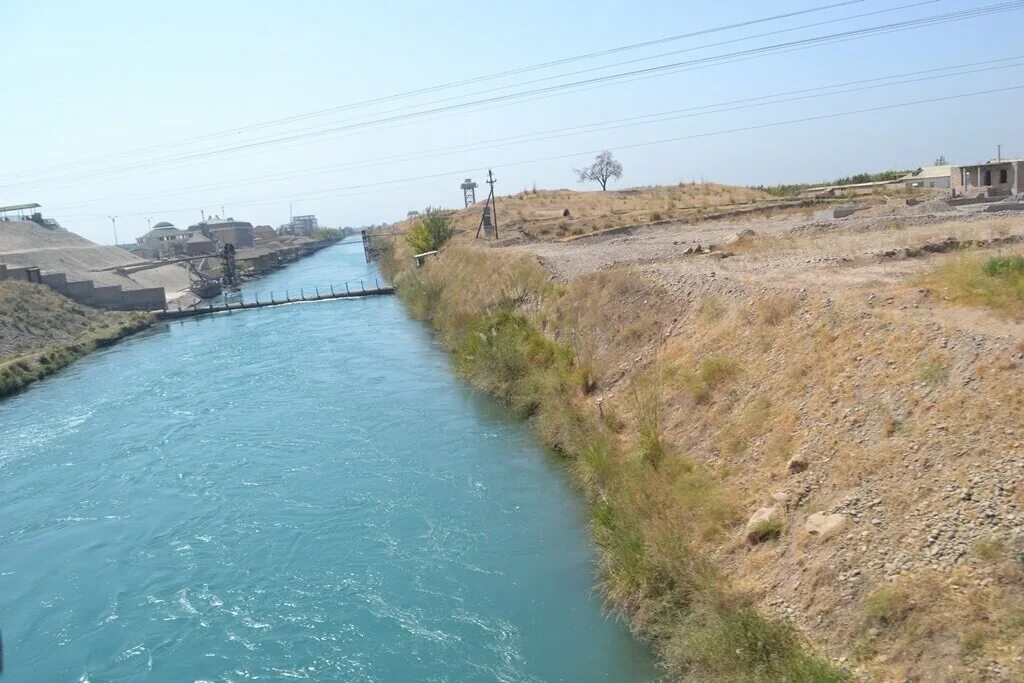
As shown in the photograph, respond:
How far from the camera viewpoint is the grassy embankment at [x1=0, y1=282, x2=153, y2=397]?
3438 centimetres

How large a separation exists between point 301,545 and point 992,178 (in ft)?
102

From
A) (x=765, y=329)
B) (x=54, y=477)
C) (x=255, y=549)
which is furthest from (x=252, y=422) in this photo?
(x=765, y=329)

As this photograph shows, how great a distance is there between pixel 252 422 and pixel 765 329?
49.5 feet

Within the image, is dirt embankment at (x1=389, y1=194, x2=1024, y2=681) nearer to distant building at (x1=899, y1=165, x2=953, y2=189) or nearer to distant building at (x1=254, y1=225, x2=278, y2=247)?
A: distant building at (x1=899, y1=165, x2=953, y2=189)

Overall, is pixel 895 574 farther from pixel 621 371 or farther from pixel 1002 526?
pixel 621 371

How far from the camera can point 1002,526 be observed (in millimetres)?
7598

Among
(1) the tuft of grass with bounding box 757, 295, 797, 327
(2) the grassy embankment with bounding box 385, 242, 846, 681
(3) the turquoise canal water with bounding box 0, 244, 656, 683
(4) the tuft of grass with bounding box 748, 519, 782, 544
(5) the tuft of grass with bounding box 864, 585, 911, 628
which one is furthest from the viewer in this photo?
(1) the tuft of grass with bounding box 757, 295, 797, 327

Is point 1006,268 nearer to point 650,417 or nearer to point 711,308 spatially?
point 711,308

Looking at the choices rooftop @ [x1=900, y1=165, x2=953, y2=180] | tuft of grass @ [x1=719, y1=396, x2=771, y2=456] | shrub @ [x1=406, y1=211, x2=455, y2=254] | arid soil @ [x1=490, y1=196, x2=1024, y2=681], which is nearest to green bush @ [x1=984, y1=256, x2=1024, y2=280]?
arid soil @ [x1=490, y1=196, x2=1024, y2=681]

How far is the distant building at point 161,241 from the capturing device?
3942 inches

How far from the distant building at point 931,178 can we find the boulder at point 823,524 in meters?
39.4

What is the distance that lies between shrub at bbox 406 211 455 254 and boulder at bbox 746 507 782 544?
39.9 metres

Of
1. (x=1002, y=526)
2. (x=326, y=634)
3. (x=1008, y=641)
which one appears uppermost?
(x=1002, y=526)

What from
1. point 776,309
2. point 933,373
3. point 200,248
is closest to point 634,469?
point 776,309
